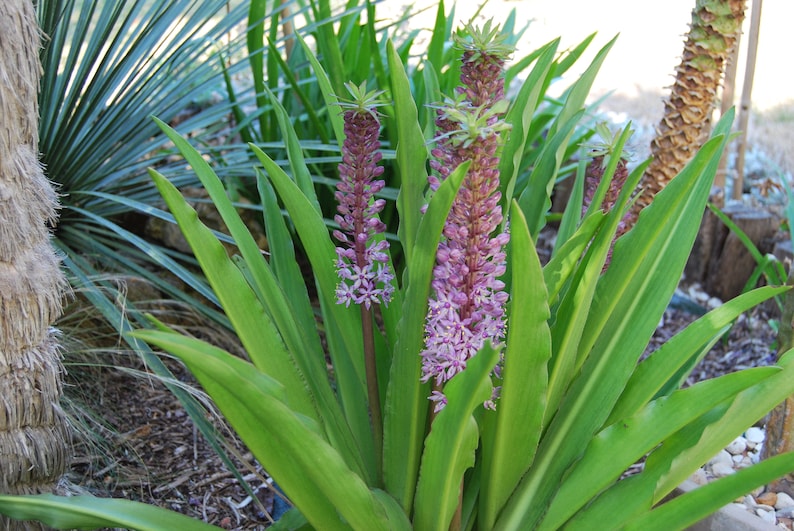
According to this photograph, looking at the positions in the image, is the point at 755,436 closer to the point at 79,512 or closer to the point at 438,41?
the point at 438,41

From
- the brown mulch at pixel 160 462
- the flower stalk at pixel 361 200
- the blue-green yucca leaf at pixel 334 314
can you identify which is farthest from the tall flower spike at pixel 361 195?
the brown mulch at pixel 160 462

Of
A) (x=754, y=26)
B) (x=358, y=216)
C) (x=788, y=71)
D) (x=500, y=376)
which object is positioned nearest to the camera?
(x=358, y=216)

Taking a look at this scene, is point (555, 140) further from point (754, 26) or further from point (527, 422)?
point (754, 26)

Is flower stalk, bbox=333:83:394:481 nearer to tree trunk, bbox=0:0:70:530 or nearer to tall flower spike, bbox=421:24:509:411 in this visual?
tall flower spike, bbox=421:24:509:411

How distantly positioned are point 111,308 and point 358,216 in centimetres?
83

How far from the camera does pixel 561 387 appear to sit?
1.34 meters

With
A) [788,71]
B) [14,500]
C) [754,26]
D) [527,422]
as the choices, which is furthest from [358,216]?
[788,71]

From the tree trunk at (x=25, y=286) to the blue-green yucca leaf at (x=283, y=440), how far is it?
1.39ft

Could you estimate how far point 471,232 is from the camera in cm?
100

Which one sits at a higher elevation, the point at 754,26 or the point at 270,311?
the point at 754,26

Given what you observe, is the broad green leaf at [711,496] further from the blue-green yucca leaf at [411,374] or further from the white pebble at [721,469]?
the white pebble at [721,469]

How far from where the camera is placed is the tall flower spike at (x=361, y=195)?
1.12 metres

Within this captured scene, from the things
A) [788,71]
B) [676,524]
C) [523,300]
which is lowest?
[676,524]

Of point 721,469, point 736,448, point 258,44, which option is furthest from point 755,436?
point 258,44
